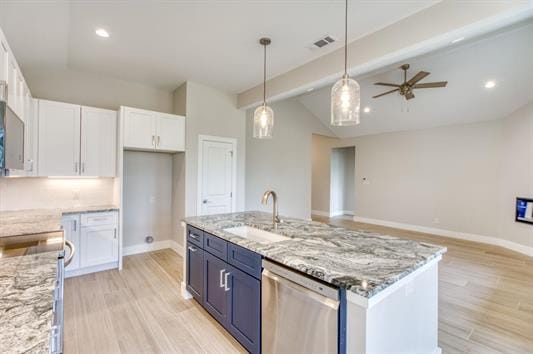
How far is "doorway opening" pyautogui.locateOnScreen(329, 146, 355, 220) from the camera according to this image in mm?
9180

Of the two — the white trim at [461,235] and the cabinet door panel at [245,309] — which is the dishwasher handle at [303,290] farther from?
the white trim at [461,235]

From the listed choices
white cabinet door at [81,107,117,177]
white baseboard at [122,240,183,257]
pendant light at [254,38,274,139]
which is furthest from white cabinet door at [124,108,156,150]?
pendant light at [254,38,274,139]

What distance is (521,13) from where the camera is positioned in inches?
80.9

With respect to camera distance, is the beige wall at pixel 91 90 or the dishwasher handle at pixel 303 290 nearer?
the dishwasher handle at pixel 303 290

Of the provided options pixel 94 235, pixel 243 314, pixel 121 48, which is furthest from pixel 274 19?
pixel 94 235

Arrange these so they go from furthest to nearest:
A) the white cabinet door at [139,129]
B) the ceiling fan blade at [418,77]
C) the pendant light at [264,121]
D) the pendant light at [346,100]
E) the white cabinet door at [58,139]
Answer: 1. the ceiling fan blade at [418,77]
2. the white cabinet door at [139,129]
3. the white cabinet door at [58,139]
4. the pendant light at [264,121]
5. the pendant light at [346,100]

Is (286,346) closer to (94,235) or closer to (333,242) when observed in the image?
(333,242)

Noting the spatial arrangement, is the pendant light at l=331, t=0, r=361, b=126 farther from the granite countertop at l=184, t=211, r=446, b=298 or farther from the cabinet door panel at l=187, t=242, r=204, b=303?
the cabinet door panel at l=187, t=242, r=204, b=303

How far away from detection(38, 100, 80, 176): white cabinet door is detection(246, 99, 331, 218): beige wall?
9.99 feet

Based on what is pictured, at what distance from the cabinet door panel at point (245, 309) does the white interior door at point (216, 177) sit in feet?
8.81

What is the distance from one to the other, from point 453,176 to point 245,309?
6.34m

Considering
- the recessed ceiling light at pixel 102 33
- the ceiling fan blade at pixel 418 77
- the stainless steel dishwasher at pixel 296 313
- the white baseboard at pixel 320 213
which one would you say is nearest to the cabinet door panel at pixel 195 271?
the stainless steel dishwasher at pixel 296 313

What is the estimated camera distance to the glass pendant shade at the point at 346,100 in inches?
82.5

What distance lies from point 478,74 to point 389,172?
327 cm
